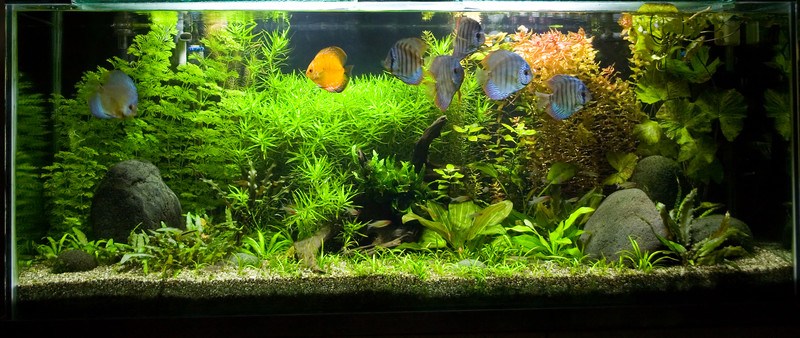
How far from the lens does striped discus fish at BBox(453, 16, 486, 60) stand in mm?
3184

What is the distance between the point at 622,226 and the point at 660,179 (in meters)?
0.63

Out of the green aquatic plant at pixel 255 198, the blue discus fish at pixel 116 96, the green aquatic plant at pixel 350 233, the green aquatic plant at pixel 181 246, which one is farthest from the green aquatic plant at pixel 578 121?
the blue discus fish at pixel 116 96

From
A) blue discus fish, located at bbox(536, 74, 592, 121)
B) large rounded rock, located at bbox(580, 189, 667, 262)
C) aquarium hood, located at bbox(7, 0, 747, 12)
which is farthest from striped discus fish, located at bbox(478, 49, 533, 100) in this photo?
large rounded rock, located at bbox(580, 189, 667, 262)

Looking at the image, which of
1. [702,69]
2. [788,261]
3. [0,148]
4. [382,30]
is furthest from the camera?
[702,69]

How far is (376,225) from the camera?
3.50 metres

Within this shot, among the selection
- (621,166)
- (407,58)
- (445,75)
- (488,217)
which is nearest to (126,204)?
(407,58)

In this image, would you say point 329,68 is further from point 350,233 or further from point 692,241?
point 692,241

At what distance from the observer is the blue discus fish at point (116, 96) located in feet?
9.17

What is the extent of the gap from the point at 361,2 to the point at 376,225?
131 centimetres

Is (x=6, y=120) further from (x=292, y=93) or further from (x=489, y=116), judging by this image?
(x=489, y=116)

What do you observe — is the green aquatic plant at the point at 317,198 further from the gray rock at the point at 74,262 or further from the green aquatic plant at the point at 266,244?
the gray rock at the point at 74,262

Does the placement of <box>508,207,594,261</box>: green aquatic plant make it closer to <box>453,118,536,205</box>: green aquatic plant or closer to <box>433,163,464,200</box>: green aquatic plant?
<box>453,118,536,205</box>: green aquatic plant

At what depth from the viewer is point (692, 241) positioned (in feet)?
10.3

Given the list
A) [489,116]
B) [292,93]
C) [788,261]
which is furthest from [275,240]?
[788,261]
